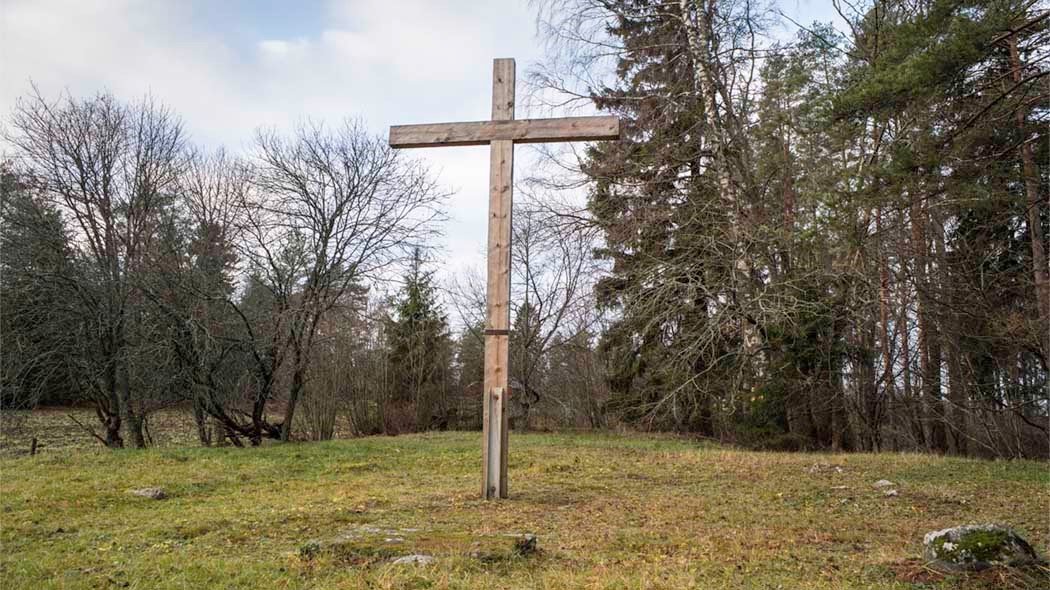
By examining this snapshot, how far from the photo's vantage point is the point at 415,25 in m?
9.30

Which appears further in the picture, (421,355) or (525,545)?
(421,355)

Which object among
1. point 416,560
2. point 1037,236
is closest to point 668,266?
point 1037,236

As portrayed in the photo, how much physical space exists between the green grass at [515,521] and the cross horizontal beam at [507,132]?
344 cm

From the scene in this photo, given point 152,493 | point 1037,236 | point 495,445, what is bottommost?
point 152,493

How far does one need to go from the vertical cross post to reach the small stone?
2458mm

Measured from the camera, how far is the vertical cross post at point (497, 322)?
6.38 m

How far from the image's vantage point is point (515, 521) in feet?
17.9

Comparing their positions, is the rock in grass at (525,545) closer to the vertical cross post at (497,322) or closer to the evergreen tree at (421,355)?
the vertical cross post at (497,322)

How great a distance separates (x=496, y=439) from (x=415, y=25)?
582cm

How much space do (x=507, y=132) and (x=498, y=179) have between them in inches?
18.6

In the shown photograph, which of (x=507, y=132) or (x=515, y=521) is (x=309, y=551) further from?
(x=507, y=132)

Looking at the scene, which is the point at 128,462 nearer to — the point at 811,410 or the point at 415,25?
the point at 415,25

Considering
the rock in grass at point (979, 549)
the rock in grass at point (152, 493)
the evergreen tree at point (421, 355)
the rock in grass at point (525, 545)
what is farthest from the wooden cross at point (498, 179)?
the evergreen tree at point (421, 355)

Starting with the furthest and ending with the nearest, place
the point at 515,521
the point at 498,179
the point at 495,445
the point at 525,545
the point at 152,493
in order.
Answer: the point at 152,493
the point at 498,179
the point at 495,445
the point at 515,521
the point at 525,545
